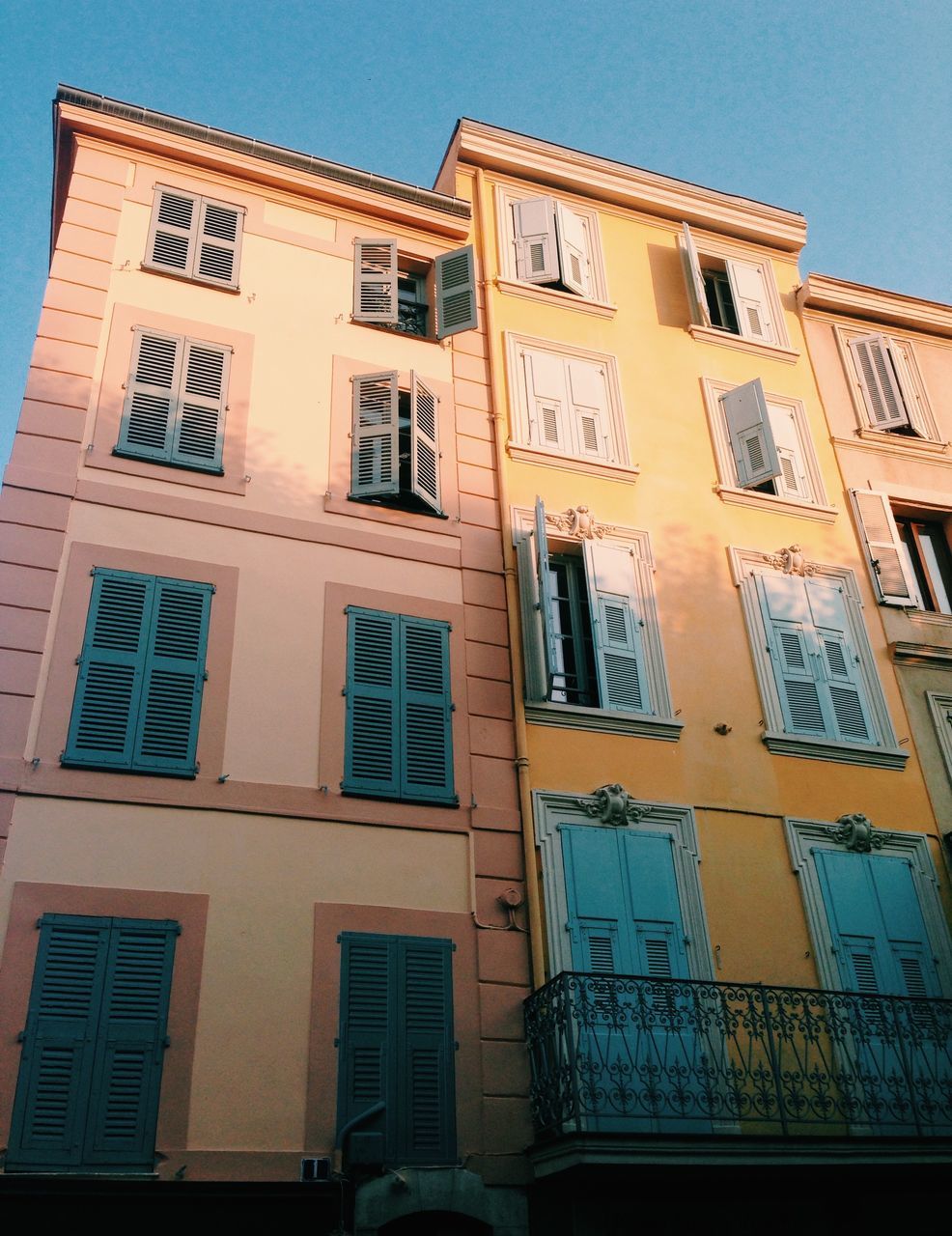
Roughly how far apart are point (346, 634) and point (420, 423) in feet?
9.49

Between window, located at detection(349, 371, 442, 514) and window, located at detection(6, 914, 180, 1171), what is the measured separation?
5.30 meters

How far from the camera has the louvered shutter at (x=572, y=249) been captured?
15.8 meters

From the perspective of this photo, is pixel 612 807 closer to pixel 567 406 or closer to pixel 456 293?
pixel 567 406

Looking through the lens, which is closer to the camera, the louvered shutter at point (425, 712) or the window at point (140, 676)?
the window at point (140, 676)

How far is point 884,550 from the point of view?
1492 centimetres

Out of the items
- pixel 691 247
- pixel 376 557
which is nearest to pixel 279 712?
pixel 376 557

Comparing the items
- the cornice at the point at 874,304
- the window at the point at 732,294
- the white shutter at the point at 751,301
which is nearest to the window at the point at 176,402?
the window at the point at 732,294

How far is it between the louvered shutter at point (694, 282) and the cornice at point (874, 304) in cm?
184

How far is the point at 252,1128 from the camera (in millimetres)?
9039

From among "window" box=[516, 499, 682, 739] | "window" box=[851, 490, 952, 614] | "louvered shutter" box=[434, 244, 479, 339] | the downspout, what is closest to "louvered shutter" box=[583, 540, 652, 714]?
"window" box=[516, 499, 682, 739]

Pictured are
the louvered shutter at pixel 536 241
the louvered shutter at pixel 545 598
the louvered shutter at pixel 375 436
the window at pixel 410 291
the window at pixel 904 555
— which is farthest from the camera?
the louvered shutter at pixel 536 241

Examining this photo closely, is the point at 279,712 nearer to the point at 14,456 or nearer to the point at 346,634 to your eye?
the point at 346,634

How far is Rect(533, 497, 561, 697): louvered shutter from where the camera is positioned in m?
11.9

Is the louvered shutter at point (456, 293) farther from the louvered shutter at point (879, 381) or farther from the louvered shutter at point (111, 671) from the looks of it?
the louvered shutter at point (879, 381)
